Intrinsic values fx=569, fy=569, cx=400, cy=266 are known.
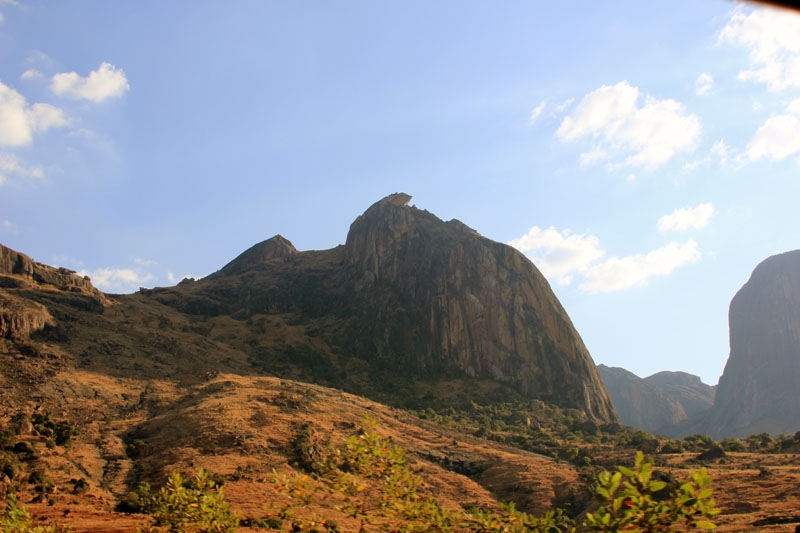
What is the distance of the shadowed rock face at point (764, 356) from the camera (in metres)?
146

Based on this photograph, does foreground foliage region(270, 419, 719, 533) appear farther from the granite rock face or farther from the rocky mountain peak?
the rocky mountain peak

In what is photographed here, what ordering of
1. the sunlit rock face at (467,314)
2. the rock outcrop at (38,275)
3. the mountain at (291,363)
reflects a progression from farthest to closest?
the sunlit rock face at (467,314), the rock outcrop at (38,275), the mountain at (291,363)

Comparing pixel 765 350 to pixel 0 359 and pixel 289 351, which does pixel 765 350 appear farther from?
pixel 0 359

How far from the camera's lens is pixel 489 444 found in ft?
205

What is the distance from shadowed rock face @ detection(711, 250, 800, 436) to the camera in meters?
146

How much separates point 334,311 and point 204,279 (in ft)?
128

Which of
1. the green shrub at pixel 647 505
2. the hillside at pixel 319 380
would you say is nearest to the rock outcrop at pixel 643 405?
the hillside at pixel 319 380

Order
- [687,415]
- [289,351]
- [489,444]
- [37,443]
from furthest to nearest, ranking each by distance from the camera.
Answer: [687,415] < [289,351] < [489,444] < [37,443]

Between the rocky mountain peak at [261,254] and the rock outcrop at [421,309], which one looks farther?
the rocky mountain peak at [261,254]

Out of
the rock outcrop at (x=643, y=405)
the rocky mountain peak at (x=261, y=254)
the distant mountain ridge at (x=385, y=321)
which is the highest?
the rocky mountain peak at (x=261, y=254)

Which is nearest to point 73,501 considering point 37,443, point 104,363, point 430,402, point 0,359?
point 37,443

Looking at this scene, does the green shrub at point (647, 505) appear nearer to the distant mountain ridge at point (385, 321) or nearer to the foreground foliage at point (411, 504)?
the foreground foliage at point (411, 504)

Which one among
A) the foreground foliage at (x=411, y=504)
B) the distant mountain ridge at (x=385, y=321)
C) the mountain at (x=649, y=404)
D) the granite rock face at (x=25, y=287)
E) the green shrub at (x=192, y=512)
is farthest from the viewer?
the mountain at (x=649, y=404)

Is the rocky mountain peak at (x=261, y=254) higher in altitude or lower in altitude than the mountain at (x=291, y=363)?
higher
